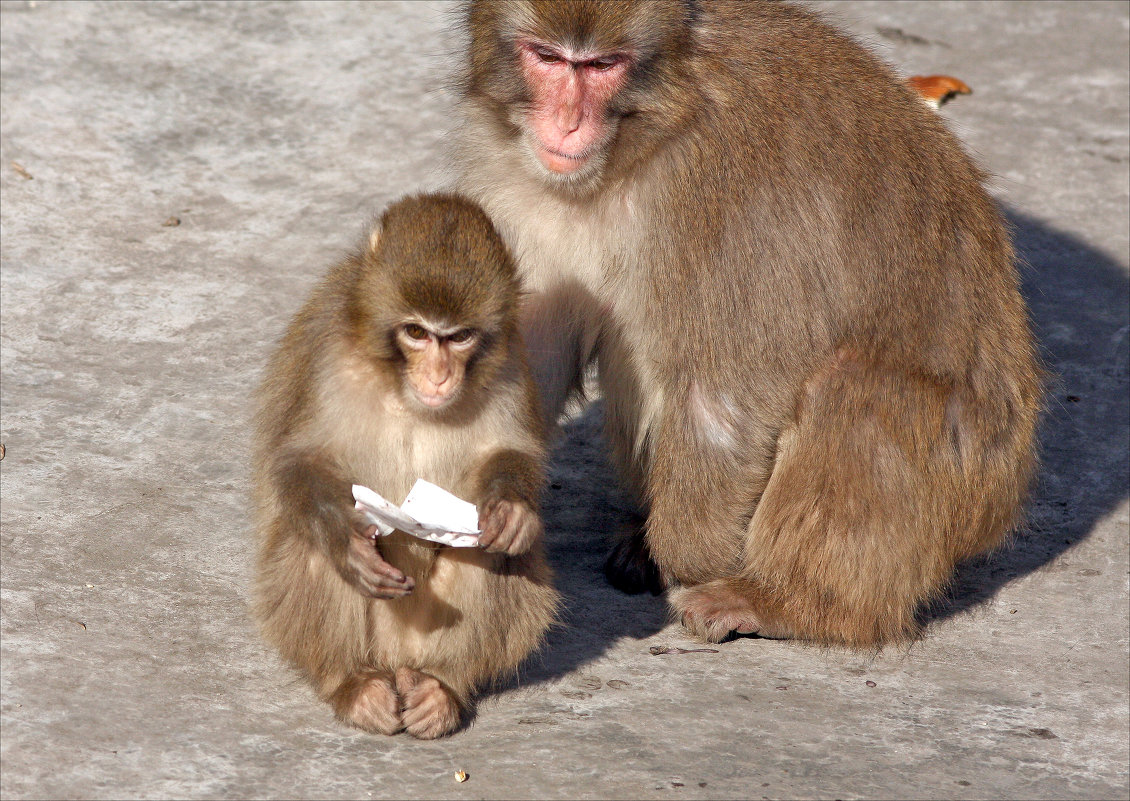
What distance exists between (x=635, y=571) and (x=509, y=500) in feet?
3.42

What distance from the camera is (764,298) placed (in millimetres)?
3666

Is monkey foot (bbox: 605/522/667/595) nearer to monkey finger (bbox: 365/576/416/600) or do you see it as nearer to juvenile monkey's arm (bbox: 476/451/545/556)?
juvenile monkey's arm (bbox: 476/451/545/556)

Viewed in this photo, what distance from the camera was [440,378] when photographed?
301cm

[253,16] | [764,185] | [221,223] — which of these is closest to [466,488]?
[764,185]

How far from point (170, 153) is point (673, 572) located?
3.26m

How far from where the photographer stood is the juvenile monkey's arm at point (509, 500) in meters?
3.06

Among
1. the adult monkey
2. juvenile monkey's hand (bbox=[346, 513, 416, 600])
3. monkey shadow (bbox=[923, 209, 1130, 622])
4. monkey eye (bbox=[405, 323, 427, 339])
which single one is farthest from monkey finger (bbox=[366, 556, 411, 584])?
monkey shadow (bbox=[923, 209, 1130, 622])

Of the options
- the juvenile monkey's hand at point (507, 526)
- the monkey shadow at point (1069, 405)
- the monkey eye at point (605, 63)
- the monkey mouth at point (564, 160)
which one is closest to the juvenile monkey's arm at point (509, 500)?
the juvenile monkey's hand at point (507, 526)

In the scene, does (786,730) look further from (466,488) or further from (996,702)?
(466,488)

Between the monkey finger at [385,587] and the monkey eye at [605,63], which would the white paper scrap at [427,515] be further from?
the monkey eye at [605,63]

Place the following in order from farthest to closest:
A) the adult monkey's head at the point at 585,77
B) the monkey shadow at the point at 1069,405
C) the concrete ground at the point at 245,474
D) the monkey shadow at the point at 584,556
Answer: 1. the monkey shadow at the point at 1069,405
2. the monkey shadow at the point at 584,556
3. the adult monkey's head at the point at 585,77
4. the concrete ground at the point at 245,474

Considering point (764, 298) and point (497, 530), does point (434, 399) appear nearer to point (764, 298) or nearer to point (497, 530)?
point (497, 530)

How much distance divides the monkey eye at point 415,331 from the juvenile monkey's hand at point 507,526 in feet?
1.27

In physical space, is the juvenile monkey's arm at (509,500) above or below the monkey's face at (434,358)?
below
